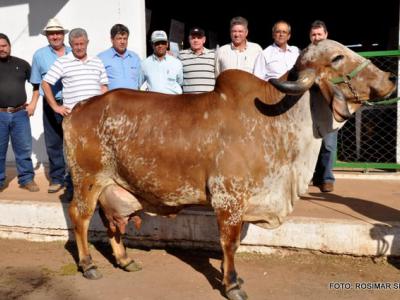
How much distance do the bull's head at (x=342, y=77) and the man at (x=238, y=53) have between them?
6.07ft

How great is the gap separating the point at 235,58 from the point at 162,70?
85cm

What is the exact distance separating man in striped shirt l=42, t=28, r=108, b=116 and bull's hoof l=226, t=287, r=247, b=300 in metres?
2.62

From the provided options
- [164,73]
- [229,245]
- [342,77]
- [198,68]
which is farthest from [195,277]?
[198,68]

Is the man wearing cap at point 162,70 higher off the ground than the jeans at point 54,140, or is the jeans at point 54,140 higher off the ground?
the man wearing cap at point 162,70

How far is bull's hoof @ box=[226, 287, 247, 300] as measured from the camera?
3889 mm

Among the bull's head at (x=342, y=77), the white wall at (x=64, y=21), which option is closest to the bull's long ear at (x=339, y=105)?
the bull's head at (x=342, y=77)

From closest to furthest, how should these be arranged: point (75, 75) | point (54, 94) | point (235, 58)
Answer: point (75, 75)
point (235, 58)
point (54, 94)

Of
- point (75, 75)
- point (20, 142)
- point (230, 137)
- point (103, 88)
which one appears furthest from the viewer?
point (20, 142)

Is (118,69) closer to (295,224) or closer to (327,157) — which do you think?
(295,224)

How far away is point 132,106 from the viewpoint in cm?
423

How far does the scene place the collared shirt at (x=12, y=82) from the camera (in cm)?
626

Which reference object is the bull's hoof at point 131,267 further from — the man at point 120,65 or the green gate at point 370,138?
the green gate at point 370,138

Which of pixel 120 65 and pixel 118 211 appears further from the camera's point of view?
pixel 120 65

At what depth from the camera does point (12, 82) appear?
629cm
